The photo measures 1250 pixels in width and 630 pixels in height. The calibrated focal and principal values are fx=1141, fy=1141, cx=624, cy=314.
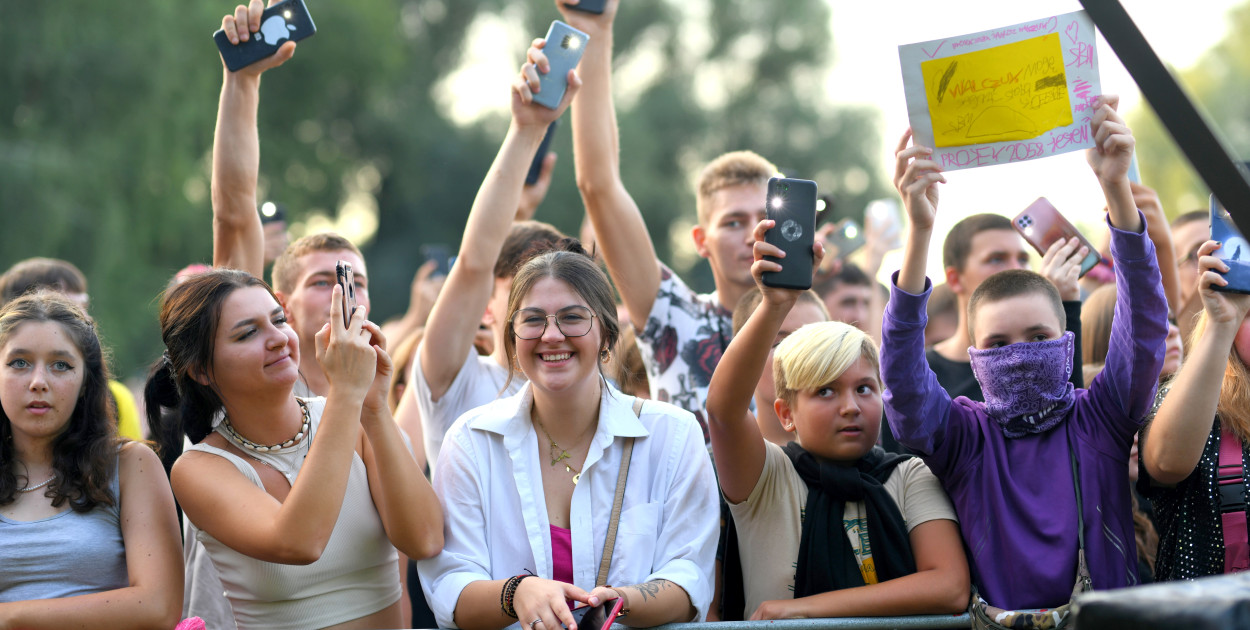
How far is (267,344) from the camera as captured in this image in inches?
125

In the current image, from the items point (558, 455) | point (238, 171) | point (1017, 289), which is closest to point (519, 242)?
point (238, 171)

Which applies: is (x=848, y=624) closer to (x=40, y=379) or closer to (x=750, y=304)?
(x=750, y=304)

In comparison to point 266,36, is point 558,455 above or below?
below

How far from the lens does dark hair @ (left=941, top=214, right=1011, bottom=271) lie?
4871 millimetres

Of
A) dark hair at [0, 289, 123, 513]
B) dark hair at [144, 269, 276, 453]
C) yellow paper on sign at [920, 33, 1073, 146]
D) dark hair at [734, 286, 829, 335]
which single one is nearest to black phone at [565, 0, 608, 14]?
dark hair at [734, 286, 829, 335]

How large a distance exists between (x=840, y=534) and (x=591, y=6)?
2.11 m

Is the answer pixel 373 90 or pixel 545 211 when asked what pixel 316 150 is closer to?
pixel 373 90

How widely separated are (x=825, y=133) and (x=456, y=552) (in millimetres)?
26022

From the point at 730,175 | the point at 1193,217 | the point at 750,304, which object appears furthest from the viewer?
the point at 1193,217

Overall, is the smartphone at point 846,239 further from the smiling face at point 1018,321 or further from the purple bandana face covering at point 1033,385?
the purple bandana face covering at point 1033,385

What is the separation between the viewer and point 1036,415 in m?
3.18

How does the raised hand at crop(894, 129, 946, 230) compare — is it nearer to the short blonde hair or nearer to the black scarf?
the black scarf

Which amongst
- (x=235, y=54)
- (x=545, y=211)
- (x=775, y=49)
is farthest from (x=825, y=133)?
(x=235, y=54)

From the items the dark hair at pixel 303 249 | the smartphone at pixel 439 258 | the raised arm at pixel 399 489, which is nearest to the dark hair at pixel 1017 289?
the raised arm at pixel 399 489
